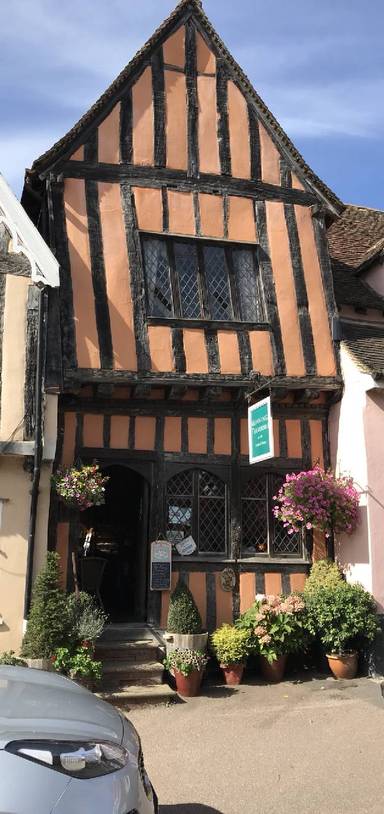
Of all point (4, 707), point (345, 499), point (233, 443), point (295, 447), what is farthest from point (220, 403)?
point (4, 707)

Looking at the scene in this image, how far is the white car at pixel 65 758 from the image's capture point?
8.91ft

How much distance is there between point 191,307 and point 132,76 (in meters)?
A: 3.59

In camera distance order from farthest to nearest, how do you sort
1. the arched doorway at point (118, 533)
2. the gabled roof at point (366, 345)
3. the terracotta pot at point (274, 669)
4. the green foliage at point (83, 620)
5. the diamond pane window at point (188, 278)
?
the arched doorway at point (118, 533)
the diamond pane window at point (188, 278)
the gabled roof at point (366, 345)
the terracotta pot at point (274, 669)
the green foliage at point (83, 620)

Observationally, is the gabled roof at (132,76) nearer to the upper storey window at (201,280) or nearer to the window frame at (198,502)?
the upper storey window at (201,280)

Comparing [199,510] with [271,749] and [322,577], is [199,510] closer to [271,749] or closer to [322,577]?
[322,577]

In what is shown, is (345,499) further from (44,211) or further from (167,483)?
(44,211)

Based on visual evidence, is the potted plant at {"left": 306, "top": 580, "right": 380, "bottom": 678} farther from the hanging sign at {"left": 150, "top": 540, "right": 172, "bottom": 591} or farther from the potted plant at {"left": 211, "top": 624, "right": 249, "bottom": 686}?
the hanging sign at {"left": 150, "top": 540, "right": 172, "bottom": 591}

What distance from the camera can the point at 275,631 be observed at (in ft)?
27.6

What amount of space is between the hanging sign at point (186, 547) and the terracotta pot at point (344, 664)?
Answer: 2209mm

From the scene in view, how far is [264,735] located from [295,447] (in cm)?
437

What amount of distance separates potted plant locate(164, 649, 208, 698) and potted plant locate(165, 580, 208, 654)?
26 cm

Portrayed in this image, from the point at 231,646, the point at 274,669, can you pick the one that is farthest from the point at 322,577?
the point at 231,646

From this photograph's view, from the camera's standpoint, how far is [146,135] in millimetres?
10195

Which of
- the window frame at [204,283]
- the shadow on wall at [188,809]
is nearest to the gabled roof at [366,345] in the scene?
the window frame at [204,283]
